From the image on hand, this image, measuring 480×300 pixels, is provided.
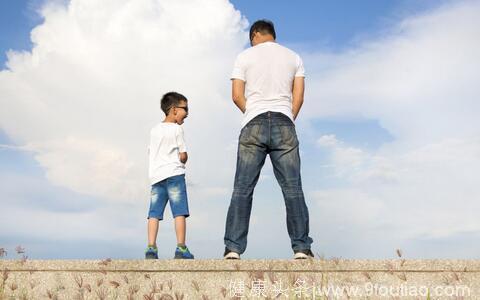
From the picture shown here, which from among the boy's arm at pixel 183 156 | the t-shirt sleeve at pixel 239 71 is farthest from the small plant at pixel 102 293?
the t-shirt sleeve at pixel 239 71

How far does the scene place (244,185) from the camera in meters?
6.79

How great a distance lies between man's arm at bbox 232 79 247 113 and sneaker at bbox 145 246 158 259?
7.35 ft

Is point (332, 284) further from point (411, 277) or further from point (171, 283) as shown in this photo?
point (171, 283)

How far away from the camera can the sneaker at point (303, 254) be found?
6.49 meters

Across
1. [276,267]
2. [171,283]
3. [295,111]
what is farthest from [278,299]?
[295,111]

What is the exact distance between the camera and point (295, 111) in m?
7.02

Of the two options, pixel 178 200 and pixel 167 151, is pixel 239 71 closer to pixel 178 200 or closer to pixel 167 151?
pixel 167 151

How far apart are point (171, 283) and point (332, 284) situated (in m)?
1.46

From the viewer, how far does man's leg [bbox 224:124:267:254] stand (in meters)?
6.73

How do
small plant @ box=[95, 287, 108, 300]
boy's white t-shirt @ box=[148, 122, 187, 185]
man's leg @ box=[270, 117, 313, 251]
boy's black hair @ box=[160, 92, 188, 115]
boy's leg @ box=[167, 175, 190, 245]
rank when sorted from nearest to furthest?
small plant @ box=[95, 287, 108, 300] < man's leg @ box=[270, 117, 313, 251] < boy's leg @ box=[167, 175, 190, 245] < boy's white t-shirt @ box=[148, 122, 187, 185] < boy's black hair @ box=[160, 92, 188, 115]

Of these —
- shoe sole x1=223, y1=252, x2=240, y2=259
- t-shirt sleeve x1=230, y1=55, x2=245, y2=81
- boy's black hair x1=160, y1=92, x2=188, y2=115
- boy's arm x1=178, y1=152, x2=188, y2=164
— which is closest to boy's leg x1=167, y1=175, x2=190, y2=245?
boy's arm x1=178, y1=152, x2=188, y2=164

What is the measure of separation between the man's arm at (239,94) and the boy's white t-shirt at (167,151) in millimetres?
1447

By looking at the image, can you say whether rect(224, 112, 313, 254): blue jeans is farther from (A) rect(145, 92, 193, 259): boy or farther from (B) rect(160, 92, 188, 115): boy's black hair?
(B) rect(160, 92, 188, 115): boy's black hair

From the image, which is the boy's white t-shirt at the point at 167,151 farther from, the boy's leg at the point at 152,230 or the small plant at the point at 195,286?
the small plant at the point at 195,286
